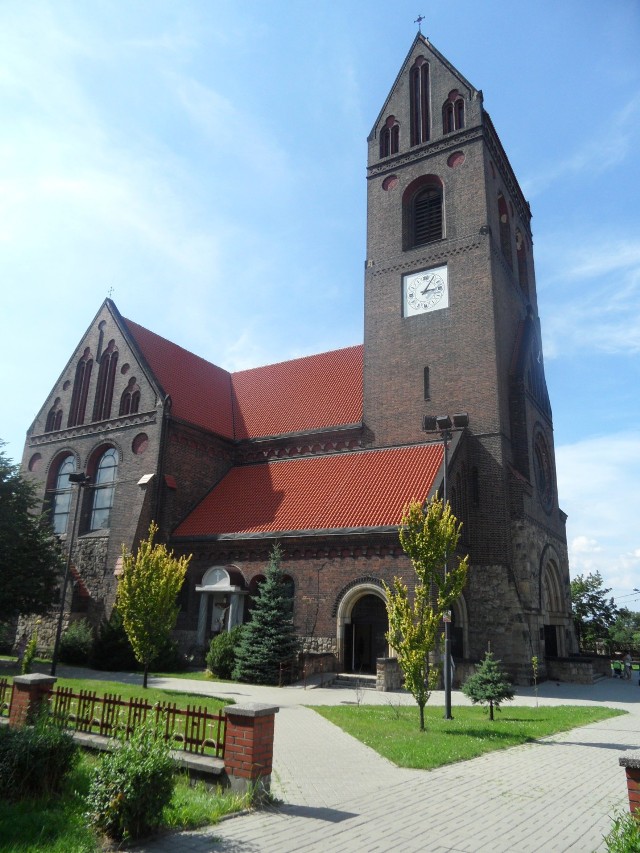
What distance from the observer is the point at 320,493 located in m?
25.9

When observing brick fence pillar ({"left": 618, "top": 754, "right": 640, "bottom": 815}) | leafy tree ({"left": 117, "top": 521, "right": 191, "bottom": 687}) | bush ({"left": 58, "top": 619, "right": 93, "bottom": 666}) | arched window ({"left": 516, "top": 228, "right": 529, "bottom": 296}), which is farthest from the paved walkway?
arched window ({"left": 516, "top": 228, "right": 529, "bottom": 296})

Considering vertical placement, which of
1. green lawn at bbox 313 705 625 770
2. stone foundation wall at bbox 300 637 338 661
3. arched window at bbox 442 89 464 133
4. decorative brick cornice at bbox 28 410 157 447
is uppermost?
arched window at bbox 442 89 464 133

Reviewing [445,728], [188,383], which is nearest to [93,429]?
[188,383]

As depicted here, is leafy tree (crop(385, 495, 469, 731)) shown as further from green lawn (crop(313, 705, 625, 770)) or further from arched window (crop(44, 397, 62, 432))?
arched window (crop(44, 397, 62, 432))

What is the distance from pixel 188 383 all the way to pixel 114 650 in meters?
14.3

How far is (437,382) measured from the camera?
2742cm

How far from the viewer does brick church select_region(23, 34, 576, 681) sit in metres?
23.2

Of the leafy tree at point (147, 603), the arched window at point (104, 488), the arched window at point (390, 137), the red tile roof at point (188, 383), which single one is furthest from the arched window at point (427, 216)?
the leafy tree at point (147, 603)

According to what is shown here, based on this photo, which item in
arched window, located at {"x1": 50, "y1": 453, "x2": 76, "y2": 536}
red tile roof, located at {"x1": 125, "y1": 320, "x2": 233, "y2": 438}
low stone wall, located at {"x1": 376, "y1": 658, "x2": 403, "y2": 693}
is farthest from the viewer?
red tile roof, located at {"x1": 125, "y1": 320, "x2": 233, "y2": 438}

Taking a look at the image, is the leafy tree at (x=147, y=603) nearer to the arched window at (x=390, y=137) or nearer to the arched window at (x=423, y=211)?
the arched window at (x=423, y=211)

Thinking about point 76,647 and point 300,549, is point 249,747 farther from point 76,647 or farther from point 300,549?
point 76,647

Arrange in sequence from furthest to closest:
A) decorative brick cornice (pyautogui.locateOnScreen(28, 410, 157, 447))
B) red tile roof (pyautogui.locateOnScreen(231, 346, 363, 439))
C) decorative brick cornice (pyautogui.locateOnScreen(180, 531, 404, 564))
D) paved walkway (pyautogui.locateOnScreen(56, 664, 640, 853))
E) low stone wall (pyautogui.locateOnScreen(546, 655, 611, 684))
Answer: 1. red tile roof (pyautogui.locateOnScreen(231, 346, 363, 439))
2. decorative brick cornice (pyautogui.locateOnScreen(28, 410, 157, 447))
3. low stone wall (pyautogui.locateOnScreen(546, 655, 611, 684))
4. decorative brick cornice (pyautogui.locateOnScreen(180, 531, 404, 564))
5. paved walkway (pyautogui.locateOnScreen(56, 664, 640, 853))

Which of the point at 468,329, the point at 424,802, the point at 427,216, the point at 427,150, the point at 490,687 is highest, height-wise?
the point at 427,150

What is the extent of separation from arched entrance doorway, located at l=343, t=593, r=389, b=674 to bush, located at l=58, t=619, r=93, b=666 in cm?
952
